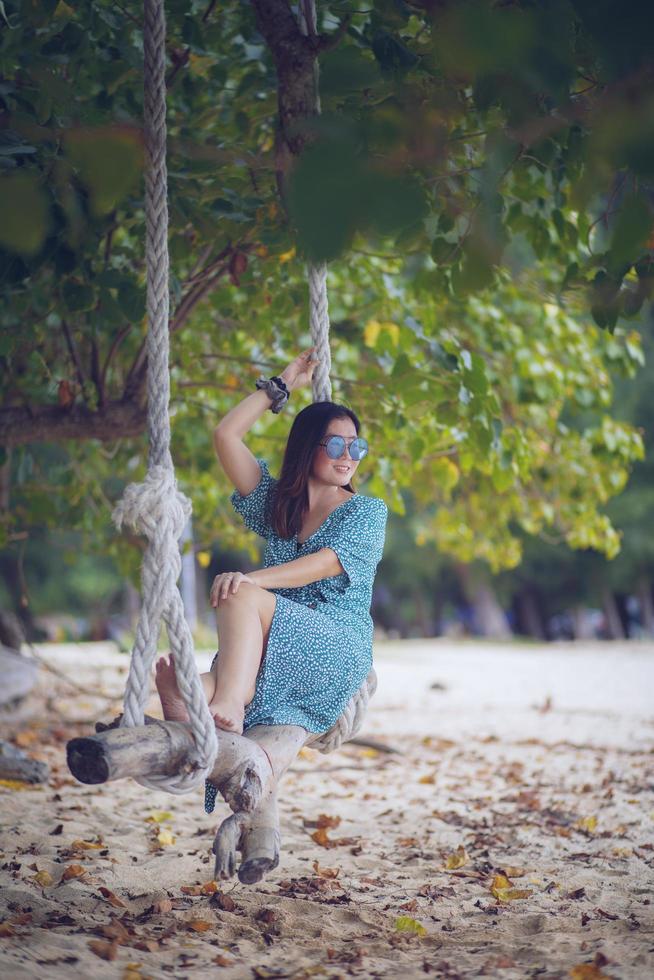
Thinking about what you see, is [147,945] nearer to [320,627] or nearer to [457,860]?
[320,627]

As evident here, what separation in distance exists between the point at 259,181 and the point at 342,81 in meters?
1.33

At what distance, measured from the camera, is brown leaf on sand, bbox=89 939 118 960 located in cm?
208

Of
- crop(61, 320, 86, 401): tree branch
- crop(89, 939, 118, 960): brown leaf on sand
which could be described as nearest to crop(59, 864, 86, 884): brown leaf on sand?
crop(89, 939, 118, 960): brown leaf on sand

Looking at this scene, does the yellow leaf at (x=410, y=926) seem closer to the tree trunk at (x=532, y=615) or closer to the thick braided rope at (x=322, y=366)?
the thick braided rope at (x=322, y=366)

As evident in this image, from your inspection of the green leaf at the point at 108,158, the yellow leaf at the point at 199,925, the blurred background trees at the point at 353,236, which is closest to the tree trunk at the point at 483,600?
the blurred background trees at the point at 353,236

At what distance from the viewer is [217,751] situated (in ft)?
6.75

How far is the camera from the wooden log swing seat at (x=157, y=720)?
197 centimetres

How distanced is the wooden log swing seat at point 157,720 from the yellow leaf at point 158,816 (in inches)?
58.9

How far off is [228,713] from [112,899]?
742 mm

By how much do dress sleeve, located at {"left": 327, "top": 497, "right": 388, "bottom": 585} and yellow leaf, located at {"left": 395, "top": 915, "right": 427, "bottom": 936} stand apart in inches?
34.2

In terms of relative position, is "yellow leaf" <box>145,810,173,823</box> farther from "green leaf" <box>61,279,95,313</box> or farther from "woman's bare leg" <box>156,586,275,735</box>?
"green leaf" <box>61,279,95,313</box>

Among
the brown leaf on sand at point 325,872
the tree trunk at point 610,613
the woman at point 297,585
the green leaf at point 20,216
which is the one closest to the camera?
the green leaf at point 20,216

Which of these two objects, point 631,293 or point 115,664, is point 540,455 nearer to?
point 631,293

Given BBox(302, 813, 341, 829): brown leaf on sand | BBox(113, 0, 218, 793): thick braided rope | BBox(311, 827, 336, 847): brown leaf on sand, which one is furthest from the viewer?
BBox(302, 813, 341, 829): brown leaf on sand
